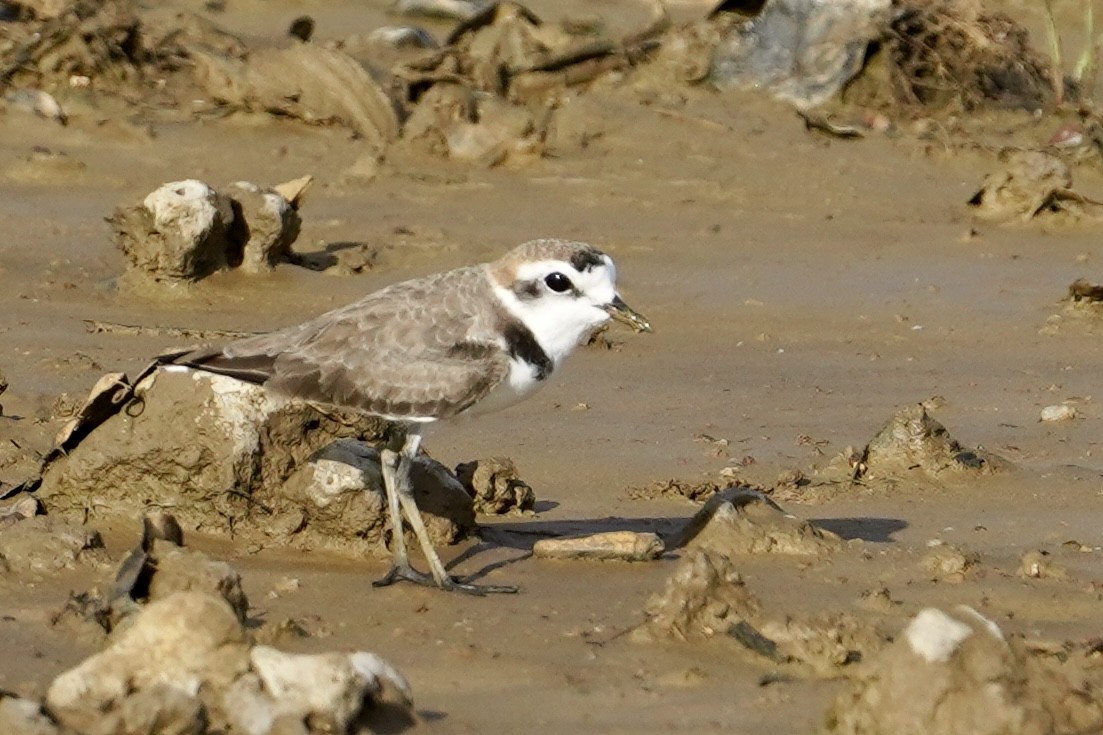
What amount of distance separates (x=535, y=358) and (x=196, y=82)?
6.70 meters

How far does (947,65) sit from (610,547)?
7.22m

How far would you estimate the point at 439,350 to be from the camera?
20.9ft

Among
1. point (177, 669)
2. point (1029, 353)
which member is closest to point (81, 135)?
point (1029, 353)

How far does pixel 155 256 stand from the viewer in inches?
373

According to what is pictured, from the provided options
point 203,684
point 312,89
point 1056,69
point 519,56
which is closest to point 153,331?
point 312,89

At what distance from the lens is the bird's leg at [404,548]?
6160 mm

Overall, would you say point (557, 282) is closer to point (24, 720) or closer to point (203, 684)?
point (203, 684)

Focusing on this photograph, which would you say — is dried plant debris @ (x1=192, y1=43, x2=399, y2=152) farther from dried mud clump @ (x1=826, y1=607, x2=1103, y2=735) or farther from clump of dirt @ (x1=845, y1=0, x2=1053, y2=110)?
dried mud clump @ (x1=826, y1=607, x2=1103, y2=735)

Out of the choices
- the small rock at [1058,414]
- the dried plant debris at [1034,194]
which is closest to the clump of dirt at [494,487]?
the small rock at [1058,414]

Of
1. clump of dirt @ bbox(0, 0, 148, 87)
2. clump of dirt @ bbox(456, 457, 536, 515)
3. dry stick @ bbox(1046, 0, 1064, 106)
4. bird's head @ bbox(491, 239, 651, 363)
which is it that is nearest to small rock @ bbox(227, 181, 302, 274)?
clump of dirt @ bbox(0, 0, 148, 87)

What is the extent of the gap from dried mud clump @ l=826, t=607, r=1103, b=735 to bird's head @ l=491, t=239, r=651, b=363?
213 cm

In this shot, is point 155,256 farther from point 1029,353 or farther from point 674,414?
point 1029,353

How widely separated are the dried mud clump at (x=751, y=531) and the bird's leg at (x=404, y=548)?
2.49 ft

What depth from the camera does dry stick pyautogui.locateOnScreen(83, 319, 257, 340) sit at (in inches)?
354
